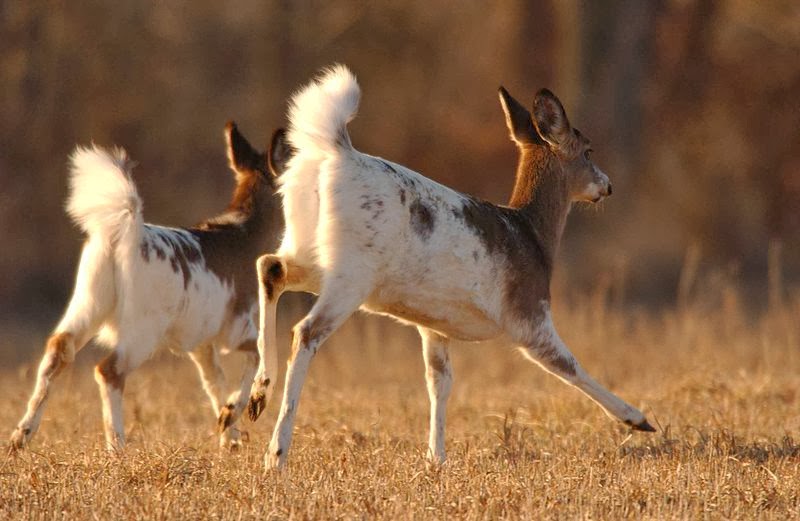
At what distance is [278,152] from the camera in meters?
9.77

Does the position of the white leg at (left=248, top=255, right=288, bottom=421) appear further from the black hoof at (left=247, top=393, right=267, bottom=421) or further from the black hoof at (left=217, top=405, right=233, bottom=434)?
the black hoof at (left=217, top=405, right=233, bottom=434)

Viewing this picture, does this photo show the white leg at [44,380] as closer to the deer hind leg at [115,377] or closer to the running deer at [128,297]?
the running deer at [128,297]

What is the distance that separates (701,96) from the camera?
24.9 meters

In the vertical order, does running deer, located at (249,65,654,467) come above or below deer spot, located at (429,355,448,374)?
above

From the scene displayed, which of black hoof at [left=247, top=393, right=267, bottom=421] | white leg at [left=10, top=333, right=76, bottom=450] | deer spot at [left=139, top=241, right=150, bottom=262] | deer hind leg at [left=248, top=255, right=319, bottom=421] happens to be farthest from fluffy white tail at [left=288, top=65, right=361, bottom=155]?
white leg at [left=10, top=333, right=76, bottom=450]

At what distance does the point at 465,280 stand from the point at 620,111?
45.5 ft

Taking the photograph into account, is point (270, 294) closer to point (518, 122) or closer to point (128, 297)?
point (128, 297)

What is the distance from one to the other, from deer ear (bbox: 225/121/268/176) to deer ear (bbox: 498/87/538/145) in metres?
2.22

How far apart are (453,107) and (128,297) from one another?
17.5 m

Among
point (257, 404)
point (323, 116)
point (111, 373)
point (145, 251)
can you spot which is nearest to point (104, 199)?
point (145, 251)

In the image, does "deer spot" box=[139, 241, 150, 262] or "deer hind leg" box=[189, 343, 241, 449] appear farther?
"deer hind leg" box=[189, 343, 241, 449]

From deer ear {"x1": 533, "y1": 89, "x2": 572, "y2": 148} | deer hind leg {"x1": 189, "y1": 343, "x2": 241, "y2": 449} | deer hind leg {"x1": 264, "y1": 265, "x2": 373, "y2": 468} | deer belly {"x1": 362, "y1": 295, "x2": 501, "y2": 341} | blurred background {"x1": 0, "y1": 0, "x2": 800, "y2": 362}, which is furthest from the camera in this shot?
blurred background {"x1": 0, "y1": 0, "x2": 800, "y2": 362}

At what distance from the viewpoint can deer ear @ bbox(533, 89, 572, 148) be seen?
8.60 m

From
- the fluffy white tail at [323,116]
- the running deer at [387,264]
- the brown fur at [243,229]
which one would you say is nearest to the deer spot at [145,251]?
the brown fur at [243,229]
